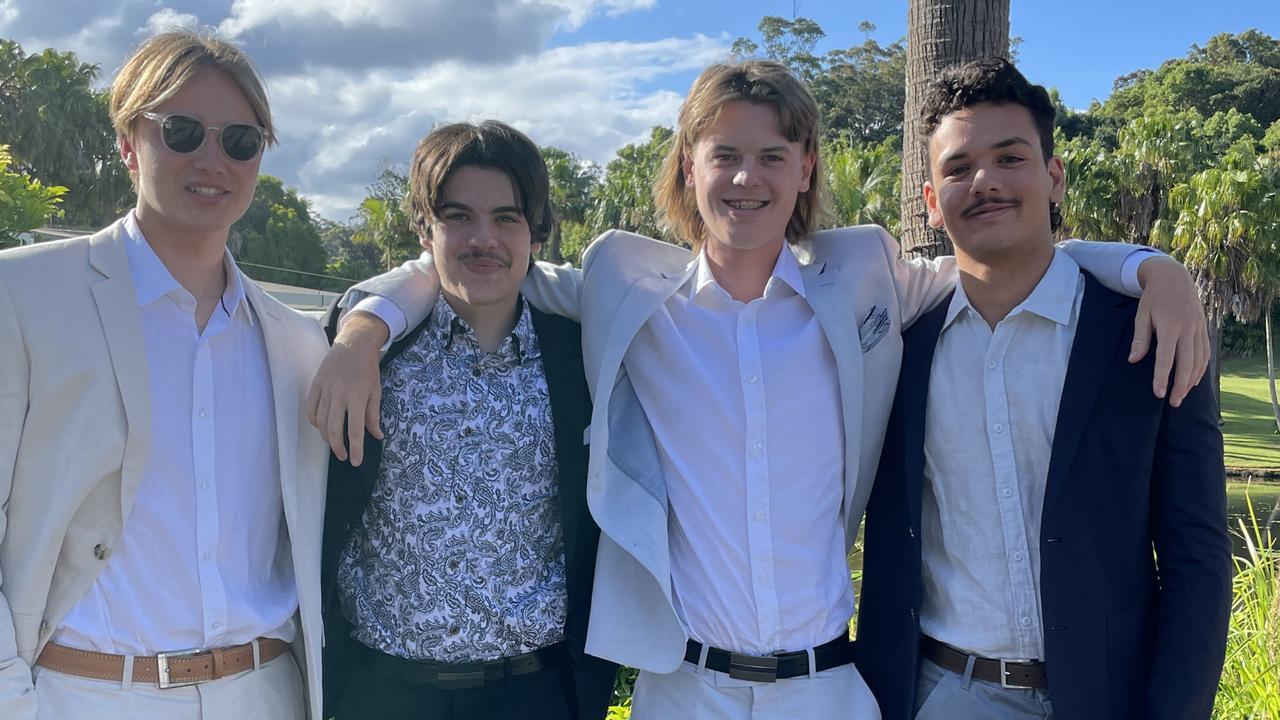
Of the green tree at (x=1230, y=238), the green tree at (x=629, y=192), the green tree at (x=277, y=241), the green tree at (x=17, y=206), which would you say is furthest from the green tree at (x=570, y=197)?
the green tree at (x=17, y=206)

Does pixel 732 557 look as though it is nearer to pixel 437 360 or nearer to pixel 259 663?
pixel 437 360

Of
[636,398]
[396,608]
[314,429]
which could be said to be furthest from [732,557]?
[314,429]

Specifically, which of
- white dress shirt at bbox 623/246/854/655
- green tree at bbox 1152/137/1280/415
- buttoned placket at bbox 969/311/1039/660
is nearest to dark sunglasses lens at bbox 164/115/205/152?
white dress shirt at bbox 623/246/854/655

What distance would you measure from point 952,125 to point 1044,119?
287 millimetres

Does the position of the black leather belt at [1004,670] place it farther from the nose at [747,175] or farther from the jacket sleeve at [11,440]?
the jacket sleeve at [11,440]

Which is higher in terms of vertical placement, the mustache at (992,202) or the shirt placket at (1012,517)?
the mustache at (992,202)

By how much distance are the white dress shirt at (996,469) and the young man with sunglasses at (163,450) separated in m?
1.81

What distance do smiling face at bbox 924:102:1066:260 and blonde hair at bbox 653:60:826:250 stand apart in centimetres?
45

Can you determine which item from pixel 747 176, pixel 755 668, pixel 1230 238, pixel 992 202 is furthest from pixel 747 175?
pixel 1230 238

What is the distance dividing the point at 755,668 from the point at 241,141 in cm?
208

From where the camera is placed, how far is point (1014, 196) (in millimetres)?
2779

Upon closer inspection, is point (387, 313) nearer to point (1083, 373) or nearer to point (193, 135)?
point (193, 135)

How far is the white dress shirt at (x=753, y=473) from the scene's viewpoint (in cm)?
277

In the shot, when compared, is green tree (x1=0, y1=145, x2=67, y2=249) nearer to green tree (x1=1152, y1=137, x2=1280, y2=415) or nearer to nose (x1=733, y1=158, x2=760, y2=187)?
nose (x1=733, y1=158, x2=760, y2=187)
